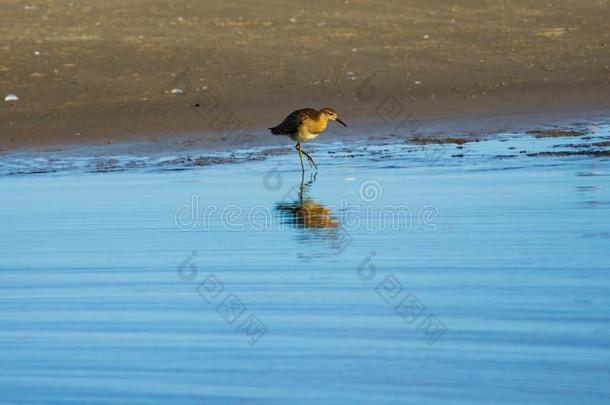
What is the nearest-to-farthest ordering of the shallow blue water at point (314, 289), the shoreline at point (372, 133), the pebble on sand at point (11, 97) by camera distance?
the shallow blue water at point (314, 289)
the shoreline at point (372, 133)
the pebble on sand at point (11, 97)

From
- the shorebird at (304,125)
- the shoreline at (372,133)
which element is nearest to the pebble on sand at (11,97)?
the shoreline at (372,133)

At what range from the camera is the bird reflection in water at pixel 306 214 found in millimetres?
9930

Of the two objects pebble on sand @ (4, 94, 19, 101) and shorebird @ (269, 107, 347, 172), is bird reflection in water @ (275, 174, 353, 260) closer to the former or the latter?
shorebird @ (269, 107, 347, 172)

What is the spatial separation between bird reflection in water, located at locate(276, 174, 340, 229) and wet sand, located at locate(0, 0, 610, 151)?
4.62m

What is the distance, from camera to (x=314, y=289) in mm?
7633

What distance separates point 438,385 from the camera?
574 cm

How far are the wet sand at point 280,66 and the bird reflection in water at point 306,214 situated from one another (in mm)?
4622

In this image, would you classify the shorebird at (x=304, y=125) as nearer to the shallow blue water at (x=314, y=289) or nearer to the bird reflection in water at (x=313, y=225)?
the shallow blue water at (x=314, y=289)

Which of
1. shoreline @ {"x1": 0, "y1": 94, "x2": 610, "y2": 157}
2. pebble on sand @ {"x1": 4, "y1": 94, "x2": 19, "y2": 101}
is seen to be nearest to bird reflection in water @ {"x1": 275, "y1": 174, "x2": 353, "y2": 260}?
shoreline @ {"x1": 0, "y1": 94, "x2": 610, "y2": 157}

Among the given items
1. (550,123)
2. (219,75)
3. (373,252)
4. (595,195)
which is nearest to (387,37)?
(219,75)

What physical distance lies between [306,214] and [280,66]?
29.6 ft

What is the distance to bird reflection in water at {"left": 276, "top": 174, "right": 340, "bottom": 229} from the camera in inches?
391

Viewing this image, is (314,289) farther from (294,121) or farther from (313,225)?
(294,121)

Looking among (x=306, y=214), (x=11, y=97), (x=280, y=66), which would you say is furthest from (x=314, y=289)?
(x=280, y=66)
